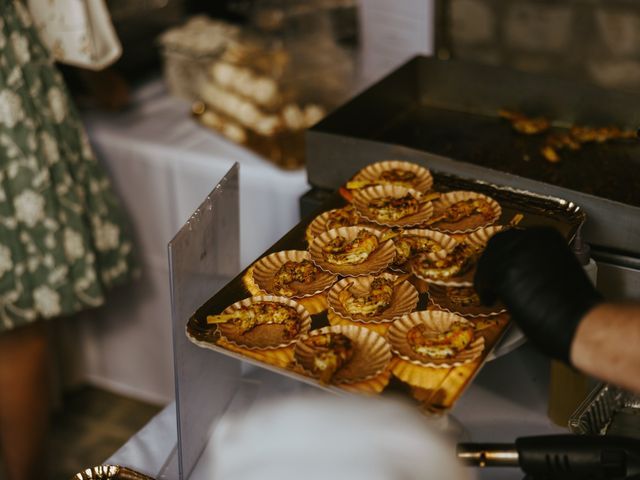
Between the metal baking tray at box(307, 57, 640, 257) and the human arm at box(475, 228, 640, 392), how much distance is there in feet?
1.20

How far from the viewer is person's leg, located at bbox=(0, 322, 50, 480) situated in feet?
6.44

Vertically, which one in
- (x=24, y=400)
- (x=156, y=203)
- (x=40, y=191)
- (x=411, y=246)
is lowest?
(x=24, y=400)

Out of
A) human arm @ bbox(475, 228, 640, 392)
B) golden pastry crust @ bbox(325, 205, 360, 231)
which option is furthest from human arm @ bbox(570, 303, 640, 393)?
golden pastry crust @ bbox(325, 205, 360, 231)

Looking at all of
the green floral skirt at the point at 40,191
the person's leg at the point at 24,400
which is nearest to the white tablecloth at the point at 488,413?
the green floral skirt at the point at 40,191

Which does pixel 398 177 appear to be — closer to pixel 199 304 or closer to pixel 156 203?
pixel 199 304

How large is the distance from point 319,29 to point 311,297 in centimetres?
125

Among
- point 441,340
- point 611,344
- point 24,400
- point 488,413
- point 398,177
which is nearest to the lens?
point 611,344

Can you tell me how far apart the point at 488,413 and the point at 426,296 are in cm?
25

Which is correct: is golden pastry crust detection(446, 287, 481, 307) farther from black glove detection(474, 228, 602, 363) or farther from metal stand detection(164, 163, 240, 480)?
metal stand detection(164, 163, 240, 480)

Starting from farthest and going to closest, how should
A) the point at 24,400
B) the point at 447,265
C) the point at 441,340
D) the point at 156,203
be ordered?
the point at 156,203 < the point at 24,400 < the point at 447,265 < the point at 441,340

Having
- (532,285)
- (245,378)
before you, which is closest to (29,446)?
(245,378)

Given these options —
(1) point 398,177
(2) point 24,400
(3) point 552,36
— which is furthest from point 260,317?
(3) point 552,36

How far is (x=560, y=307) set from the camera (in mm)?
913

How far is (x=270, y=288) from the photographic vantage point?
1.13m
